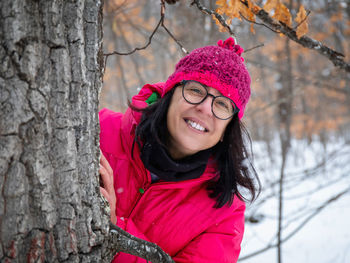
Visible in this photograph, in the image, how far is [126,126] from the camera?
1.83 m

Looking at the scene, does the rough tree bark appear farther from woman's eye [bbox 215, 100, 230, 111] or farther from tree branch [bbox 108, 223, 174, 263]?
woman's eye [bbox 215, 100, 230, 111]

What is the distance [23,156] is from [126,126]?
3.37ft

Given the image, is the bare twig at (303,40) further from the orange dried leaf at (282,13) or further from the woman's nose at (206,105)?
the woman's nose at (206,105)

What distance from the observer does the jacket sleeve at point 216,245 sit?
5.23ft

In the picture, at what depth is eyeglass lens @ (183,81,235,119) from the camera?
1.72 m

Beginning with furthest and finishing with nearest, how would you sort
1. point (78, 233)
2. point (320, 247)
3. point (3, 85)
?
point (320, 247), point (78, 233), point (3, 85)

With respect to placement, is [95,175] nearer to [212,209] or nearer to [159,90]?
[212,209]

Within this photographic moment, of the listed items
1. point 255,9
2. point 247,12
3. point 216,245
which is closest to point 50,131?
point 216,245

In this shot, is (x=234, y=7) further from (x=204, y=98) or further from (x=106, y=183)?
Result: (x=106, y=183)

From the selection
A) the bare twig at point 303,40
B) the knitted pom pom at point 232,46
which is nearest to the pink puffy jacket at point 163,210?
the knitted pom pom at point 232,46

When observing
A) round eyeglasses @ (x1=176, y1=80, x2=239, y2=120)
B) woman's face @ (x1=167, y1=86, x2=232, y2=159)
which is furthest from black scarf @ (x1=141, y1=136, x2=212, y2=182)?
round eyeglasses @ (x1=176, y1=80, x2=239, y2=120)

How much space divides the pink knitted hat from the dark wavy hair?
0.57 ft

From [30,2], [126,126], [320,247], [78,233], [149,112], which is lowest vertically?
[320,247]

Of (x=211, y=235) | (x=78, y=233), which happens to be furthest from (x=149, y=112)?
(x=78, y=233)
